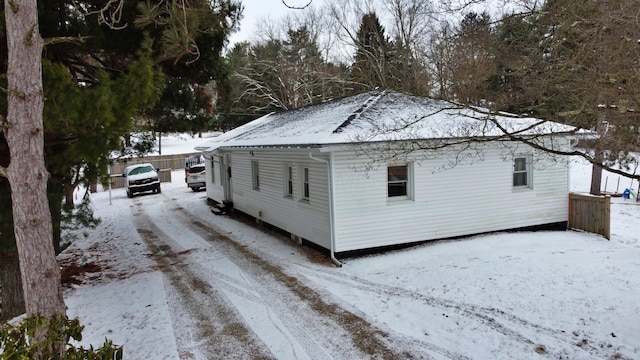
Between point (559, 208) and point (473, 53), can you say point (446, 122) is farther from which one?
point (559, 208)

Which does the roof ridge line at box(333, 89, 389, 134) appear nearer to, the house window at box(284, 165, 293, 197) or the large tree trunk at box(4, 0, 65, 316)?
the house window at box(284, 165, 293, 197)

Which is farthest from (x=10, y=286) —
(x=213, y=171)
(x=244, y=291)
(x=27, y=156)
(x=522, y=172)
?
(x=213, y=171)

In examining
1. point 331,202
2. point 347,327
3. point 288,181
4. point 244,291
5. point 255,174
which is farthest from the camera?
point 255,174

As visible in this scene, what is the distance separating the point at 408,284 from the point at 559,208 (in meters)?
6.56

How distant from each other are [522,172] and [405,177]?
3.66 m

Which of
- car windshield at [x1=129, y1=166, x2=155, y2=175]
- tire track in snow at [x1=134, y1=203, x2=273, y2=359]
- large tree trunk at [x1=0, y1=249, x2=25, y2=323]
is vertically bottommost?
tire track in snow at [x1=134, y1=203, x2=273, y2=359]

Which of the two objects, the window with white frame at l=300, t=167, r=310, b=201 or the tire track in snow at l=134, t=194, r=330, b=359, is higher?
the window with white frame at l=300, t=167, r=310, b=201

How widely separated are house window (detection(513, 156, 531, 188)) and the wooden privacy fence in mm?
1480

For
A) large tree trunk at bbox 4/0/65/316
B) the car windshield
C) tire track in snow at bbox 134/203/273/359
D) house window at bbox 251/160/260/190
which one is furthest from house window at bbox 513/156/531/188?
the car windshield

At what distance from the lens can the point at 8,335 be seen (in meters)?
3.08

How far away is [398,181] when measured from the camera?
32.3 feet

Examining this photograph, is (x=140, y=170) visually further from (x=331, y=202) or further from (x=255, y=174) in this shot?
(x=331, y=202)

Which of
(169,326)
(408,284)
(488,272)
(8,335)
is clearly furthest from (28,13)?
(488,272)

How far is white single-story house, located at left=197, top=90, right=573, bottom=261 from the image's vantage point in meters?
9.00
